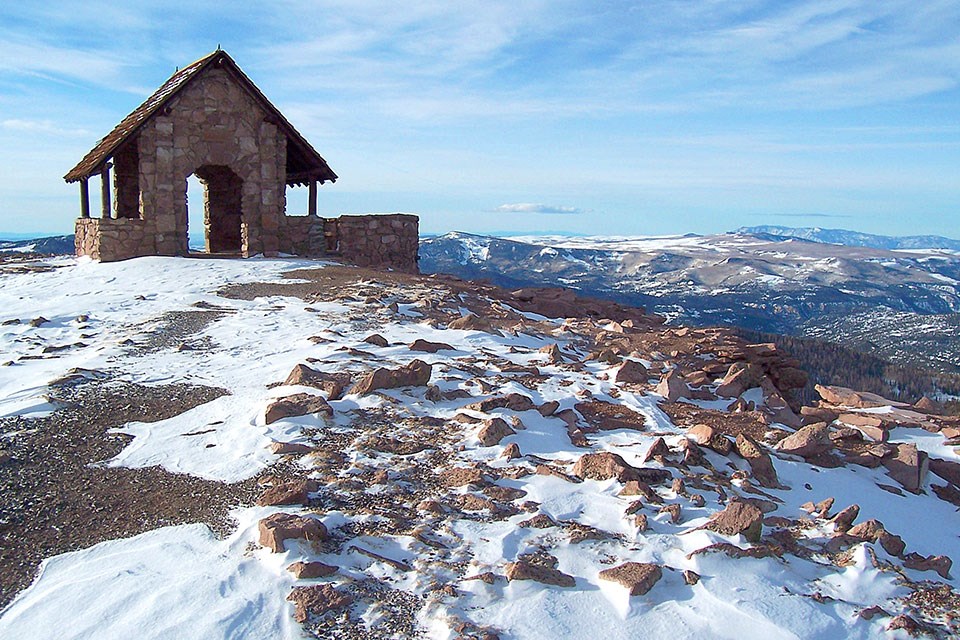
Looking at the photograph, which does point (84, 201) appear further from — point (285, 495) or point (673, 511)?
point (673, 511)

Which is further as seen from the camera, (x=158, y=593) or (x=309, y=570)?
(x=309, y=570)

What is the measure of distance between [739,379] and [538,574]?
584 cm

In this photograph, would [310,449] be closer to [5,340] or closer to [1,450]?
[1,450]

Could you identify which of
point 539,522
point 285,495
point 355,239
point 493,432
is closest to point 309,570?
point 285,495

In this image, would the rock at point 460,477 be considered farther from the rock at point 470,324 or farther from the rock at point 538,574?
the rock at point 470,324

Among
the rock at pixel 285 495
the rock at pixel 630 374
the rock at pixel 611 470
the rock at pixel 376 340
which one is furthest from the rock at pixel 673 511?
the rock at pixel 376 340

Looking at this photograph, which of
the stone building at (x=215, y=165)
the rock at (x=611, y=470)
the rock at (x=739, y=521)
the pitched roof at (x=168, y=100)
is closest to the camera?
the rock at (x=739, y=521)

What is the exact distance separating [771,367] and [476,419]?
6142mm

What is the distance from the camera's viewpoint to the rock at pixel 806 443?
22.6ft

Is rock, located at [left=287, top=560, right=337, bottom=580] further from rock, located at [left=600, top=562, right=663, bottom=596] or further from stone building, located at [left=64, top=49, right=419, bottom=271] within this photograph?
stone building, located at [left=64, top=49, right=419, bottom=271]

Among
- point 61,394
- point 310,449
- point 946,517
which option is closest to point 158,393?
point 61,394

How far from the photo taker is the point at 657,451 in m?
6.20

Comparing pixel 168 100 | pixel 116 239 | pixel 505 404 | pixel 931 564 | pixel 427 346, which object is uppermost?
pixel 168 100

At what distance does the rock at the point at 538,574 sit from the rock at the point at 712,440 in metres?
2.57
